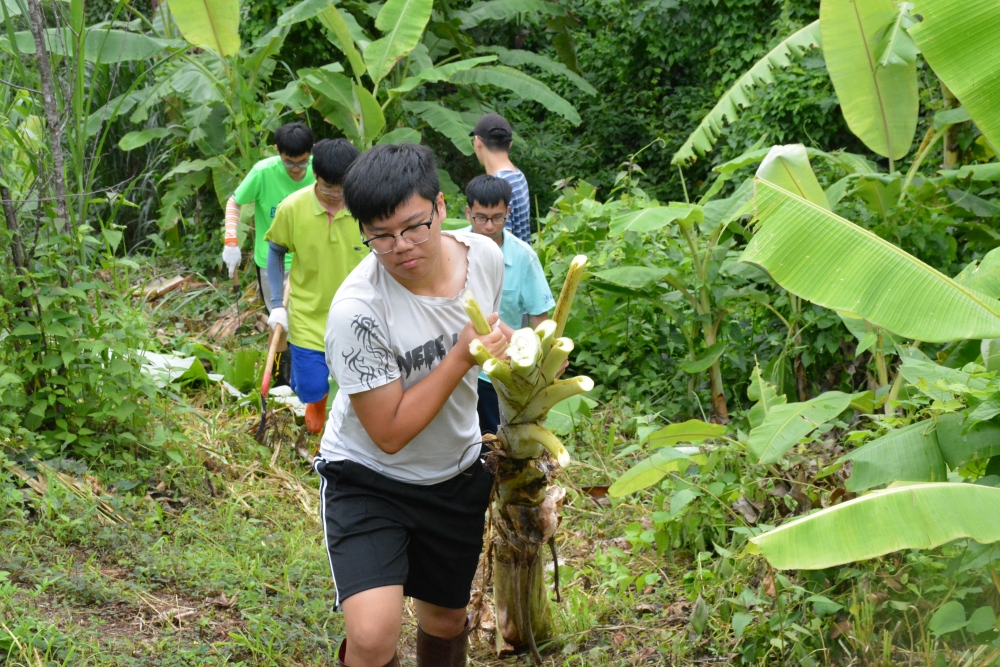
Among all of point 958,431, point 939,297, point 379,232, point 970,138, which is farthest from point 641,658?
point 970,138

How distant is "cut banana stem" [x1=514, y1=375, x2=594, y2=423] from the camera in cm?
275

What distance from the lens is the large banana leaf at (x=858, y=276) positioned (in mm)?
2738

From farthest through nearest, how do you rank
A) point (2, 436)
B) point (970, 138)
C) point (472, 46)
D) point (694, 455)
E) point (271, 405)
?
point (472, 46)
point (271, 405)
point (970, 138)
point (2, 436)
point (694, 455)

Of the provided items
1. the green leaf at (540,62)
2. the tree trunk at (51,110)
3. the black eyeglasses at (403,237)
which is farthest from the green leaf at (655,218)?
the green leaf at (540,62)

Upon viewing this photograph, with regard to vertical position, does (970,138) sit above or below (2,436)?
above

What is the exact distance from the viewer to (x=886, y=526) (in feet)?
7.81

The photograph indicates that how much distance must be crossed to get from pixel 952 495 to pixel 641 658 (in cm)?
140

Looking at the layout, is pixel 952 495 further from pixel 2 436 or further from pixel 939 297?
pixel 2 436

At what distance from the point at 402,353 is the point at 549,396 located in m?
0.50

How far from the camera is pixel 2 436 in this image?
14.1ft

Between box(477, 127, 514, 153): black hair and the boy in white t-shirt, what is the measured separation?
2636 mm

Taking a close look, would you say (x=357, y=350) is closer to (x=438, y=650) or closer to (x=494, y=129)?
(x=438, y=650)

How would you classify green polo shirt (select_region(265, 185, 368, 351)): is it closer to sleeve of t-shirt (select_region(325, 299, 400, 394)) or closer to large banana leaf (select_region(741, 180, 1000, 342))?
sleeve of t-shirt (select_region(325, 299, 400, 394))

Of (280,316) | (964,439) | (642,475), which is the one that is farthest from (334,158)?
(964,439)
